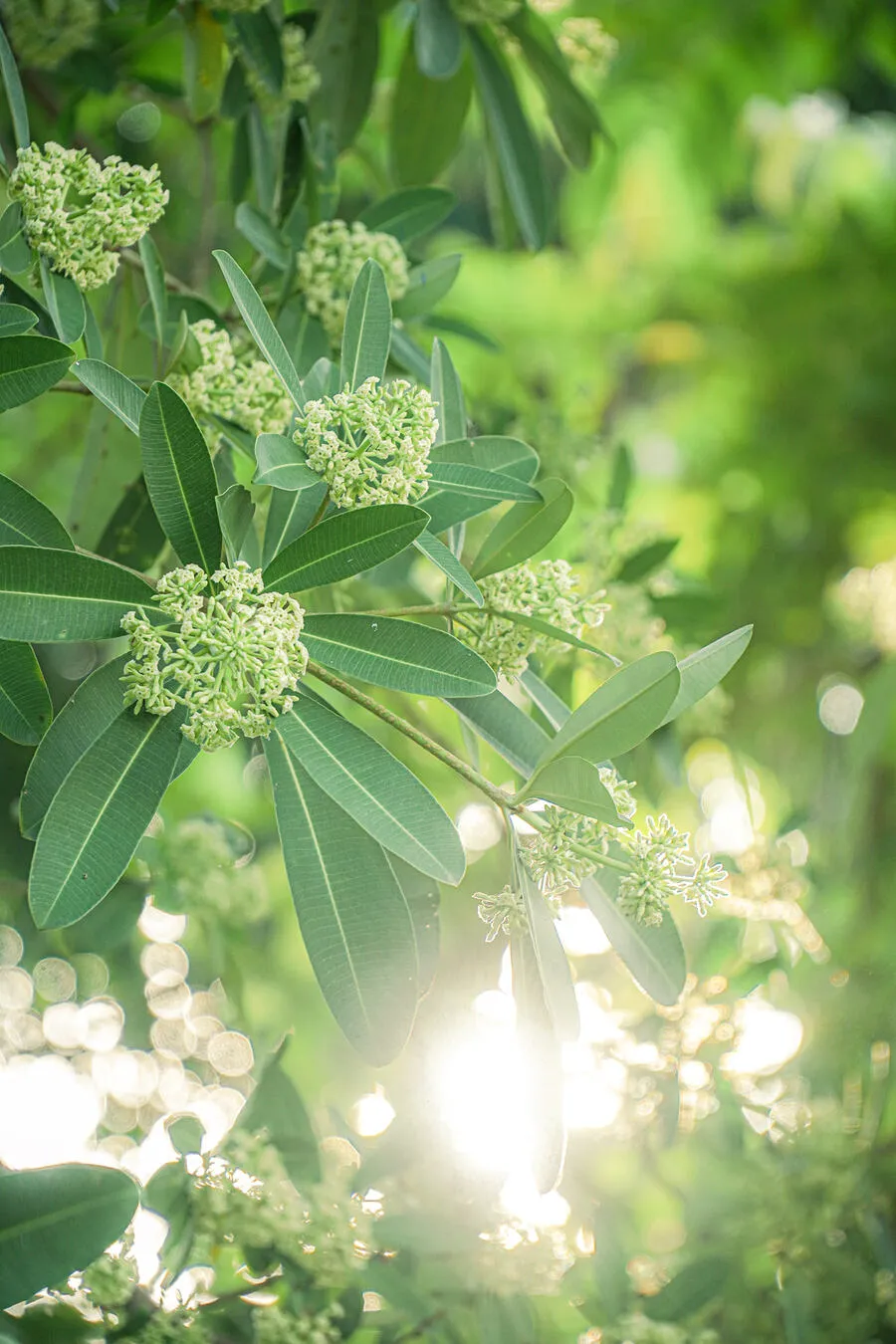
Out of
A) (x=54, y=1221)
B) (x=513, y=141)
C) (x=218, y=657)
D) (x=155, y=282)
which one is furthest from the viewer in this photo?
(x=513, y=141)

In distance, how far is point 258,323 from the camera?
57 cm

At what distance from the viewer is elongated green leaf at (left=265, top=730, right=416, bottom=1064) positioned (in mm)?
596

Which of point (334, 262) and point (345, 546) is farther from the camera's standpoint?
point (334, 262)

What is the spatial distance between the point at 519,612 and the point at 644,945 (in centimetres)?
22

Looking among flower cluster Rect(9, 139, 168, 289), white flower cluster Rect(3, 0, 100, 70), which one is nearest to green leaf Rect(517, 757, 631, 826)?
flower cluster Rect(9, 139, 168, 289)

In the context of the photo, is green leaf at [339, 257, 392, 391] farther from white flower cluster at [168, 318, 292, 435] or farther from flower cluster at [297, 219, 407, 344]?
flower cluster at [297, 219, 407, 344]

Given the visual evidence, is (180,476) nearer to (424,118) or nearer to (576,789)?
(576,789)

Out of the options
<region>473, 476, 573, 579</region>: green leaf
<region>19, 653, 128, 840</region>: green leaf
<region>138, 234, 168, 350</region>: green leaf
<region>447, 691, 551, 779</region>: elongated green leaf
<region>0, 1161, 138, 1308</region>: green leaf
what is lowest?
<region>0, 1161, 138, 1308</region>: green leaf

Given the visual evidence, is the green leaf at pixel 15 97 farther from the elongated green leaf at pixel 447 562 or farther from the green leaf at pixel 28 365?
the elongated green leaf at pixel 447 562

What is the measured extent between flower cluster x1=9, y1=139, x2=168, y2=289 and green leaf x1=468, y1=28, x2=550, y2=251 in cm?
54

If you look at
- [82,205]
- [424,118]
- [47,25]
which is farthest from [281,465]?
[424,118]

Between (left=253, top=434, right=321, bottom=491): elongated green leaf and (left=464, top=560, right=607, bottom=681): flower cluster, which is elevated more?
(left=253, top=434, right=321, bottom=491): elongated green leaf

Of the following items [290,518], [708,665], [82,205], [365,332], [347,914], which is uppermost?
[82,205]

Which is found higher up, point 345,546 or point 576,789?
point 345,546
